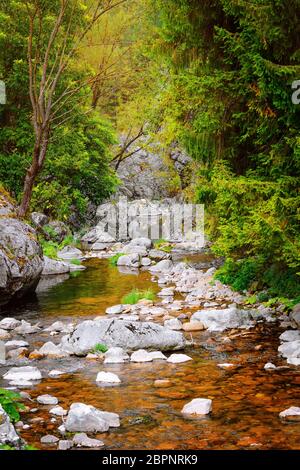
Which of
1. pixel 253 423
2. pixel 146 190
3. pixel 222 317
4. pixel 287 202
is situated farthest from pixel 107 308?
pixel 146 190

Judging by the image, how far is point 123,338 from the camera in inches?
360

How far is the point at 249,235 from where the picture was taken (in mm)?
9352

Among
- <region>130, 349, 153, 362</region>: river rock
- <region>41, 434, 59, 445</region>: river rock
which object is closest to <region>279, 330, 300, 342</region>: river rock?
<region>130, 349, 153, 362</region>: river rock

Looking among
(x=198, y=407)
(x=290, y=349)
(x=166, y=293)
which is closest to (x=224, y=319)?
(x=290, y=349)

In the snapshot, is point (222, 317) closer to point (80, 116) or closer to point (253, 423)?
point (253, 423)

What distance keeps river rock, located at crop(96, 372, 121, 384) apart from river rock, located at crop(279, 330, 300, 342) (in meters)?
3.09

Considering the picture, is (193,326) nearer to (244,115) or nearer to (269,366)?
(269,366)

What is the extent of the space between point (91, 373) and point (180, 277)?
8.98m

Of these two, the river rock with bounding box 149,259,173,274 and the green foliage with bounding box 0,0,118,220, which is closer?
the river rock with bounding box 149,259,173,274

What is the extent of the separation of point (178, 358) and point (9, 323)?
4.01 meters

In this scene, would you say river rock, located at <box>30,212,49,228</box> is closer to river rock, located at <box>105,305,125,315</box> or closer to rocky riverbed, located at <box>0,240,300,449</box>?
rocky riverbed, located at <box>0,240,300,449</box>

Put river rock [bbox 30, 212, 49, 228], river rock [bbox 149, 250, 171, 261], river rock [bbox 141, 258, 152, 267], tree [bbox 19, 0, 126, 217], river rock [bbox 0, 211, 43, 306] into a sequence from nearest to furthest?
river rock [bbox 0, 211, 43, 306], tree [bbox 19, 0, 126, 217], river rock [bbox 141, 258, 152, 267], river rock [bbox 149, 250, 171, 261], river rock [bbox 30, 212, 49, 228]

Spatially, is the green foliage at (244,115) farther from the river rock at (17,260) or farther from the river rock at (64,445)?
the river rock at (64,445)

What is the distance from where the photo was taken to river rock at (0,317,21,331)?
10.9 meters
